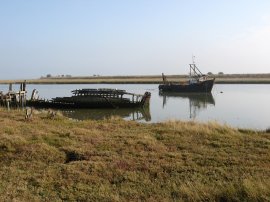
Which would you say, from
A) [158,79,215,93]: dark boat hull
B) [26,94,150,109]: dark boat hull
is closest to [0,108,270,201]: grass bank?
[26,94,150,109]: dark boat hull

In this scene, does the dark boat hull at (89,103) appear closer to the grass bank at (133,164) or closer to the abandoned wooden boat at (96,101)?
the abandoned wooden boat at (96,101)

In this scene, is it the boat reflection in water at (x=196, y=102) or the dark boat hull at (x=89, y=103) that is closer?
the boat reflection in water at (x=196, y=102)

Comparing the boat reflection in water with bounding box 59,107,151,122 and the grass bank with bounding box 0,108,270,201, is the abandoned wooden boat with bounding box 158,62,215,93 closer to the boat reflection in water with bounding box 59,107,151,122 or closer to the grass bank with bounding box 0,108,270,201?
the boat reflection in water with bounding box 59,107,151,122

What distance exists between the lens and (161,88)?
76.2 m

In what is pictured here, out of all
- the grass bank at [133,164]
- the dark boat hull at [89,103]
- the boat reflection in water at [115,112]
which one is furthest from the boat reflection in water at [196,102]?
the grass bank at [133,164]

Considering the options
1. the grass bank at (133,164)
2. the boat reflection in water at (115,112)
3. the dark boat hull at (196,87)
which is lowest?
the boat reflection in water at (115,112)

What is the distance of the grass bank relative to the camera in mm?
9359

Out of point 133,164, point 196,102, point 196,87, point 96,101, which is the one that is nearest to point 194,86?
point 196,87

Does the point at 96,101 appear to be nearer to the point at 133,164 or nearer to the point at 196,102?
the point at 196,102

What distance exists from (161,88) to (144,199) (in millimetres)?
67468

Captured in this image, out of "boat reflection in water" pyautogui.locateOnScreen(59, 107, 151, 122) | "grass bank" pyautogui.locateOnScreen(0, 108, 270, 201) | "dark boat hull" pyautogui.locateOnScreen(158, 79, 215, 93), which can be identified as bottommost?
"boat reflection in water" pyautogui.locateOnScreen(59, 107, 151, 122)

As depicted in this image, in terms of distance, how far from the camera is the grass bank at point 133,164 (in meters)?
9.36

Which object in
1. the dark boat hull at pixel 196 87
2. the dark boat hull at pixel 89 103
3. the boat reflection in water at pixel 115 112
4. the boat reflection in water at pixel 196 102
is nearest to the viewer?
the boat reflection in water at pixel 115 112

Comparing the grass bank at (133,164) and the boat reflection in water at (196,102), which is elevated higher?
the grass bank at (133,164)
